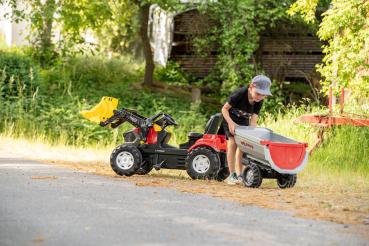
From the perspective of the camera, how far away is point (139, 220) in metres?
7.66

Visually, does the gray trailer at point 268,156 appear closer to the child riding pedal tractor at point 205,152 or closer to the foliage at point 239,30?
the child riding pedal tractor at point 205,152

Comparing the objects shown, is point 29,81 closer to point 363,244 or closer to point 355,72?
point 355,72

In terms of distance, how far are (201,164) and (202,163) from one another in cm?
2

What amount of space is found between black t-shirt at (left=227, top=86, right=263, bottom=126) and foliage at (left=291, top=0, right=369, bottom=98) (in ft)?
11.2

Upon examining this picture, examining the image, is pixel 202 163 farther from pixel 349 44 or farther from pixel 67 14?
pixel 67 14

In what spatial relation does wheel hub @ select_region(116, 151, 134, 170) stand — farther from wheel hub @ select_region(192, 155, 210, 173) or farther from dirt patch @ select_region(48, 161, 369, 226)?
wheel hub @ select_region(192, 155, 210, 173)

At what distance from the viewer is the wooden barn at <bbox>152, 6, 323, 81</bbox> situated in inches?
963

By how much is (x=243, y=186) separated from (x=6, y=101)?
33.5 ft

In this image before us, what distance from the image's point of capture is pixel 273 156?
34.1 feet

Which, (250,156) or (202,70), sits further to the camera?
(202,70)

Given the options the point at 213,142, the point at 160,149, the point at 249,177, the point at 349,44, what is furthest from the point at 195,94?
the point at 249,177

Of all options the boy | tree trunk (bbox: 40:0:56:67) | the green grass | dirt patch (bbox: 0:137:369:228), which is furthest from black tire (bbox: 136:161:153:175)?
tree trunk (bbox: 40:0:56:67)

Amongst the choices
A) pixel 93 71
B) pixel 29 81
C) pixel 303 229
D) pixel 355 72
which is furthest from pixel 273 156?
pixel 93 71

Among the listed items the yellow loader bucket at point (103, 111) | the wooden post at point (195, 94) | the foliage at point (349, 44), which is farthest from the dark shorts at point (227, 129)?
the wooden post at point (195, 94)
